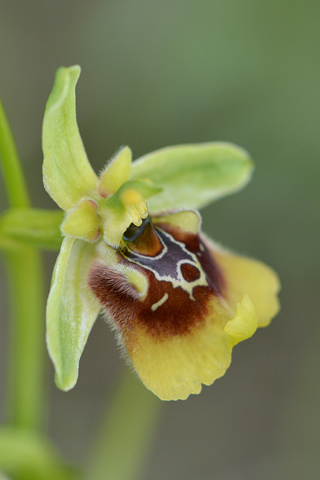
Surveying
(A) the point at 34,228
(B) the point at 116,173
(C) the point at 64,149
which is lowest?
(A) the point at 34,228

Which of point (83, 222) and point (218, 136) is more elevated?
point (83, 222)

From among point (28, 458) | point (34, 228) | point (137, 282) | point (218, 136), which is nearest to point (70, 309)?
point (137, 282)

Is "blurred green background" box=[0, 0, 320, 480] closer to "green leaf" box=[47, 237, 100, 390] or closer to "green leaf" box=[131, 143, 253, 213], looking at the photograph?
"green leaf" box=[131, 143, 253, 213]

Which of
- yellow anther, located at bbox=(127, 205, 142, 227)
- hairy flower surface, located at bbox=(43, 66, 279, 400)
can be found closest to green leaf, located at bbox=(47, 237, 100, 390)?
hairy flower surface, located at bbox=(43, 66, 279, 400)

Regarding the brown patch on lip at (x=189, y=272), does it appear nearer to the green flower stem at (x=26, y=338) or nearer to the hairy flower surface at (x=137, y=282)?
the hairy flower surface at (x=137, y=282)

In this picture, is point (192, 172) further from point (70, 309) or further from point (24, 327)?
point (24, 327)

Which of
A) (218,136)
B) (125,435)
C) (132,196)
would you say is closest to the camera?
(132,196)

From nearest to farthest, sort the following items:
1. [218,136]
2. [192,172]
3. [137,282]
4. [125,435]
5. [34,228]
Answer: [137,282] → [34,228] → [192,172] → [125,435] → [218,136]

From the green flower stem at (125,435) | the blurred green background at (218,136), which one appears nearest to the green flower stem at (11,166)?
the green flower stem at (125,435)
